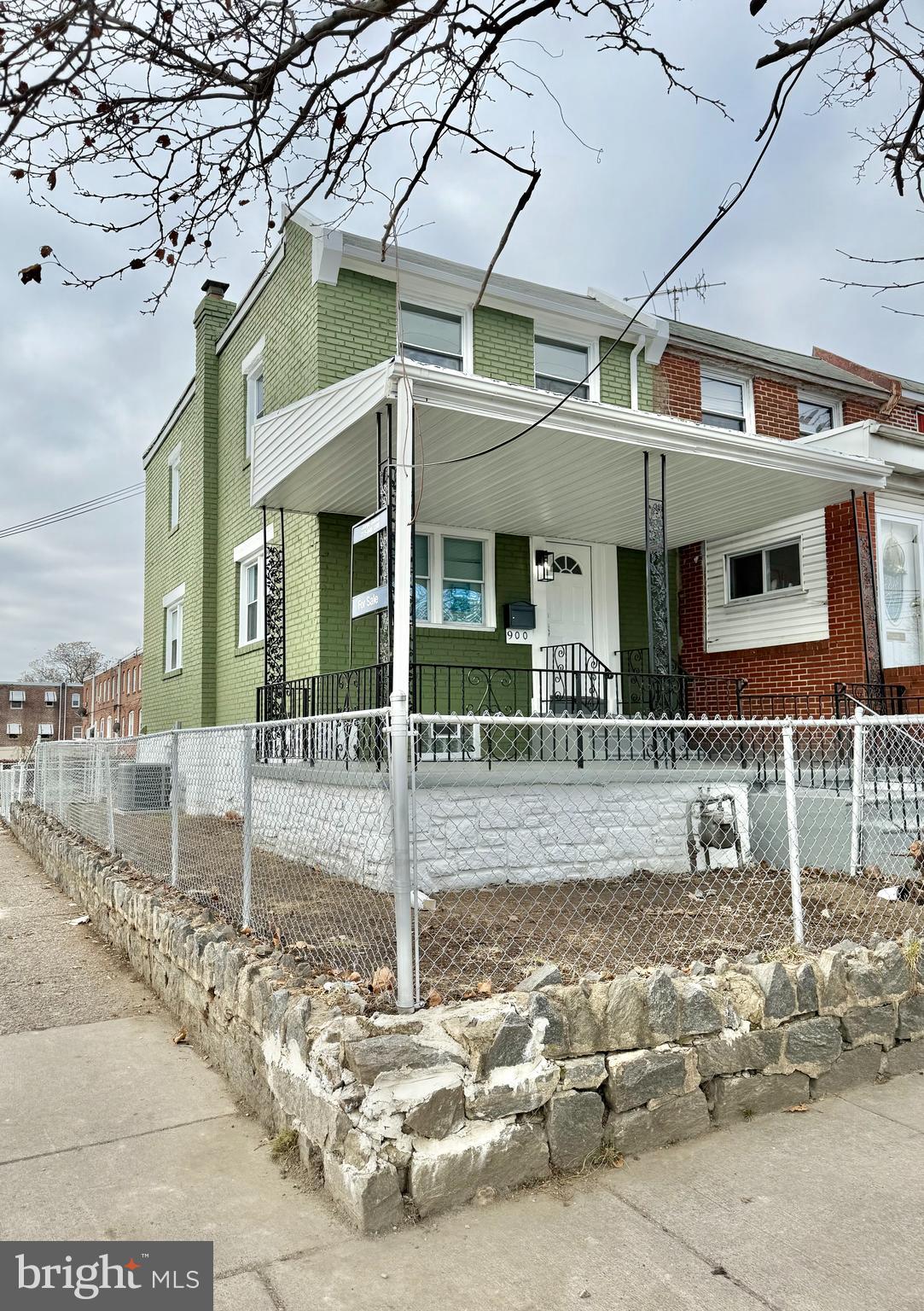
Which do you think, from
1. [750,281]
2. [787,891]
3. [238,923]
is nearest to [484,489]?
[750,281]

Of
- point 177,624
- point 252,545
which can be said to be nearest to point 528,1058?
point 252,545

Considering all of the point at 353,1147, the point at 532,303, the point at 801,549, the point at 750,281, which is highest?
the point at 532,303

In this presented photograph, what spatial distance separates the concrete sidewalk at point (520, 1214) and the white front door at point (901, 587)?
735cm

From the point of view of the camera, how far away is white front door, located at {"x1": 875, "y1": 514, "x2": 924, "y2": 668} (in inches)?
411

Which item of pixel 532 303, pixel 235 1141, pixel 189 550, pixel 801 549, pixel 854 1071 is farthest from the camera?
pixel 189 550

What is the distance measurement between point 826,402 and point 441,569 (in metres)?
7.09

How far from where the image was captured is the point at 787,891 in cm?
675

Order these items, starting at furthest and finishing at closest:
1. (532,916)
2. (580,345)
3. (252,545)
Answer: (252,545), (580,345), (532,916)

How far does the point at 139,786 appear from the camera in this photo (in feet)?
32.7

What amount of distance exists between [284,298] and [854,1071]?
10448 mm

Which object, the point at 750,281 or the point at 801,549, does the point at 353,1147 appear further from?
the point at 801,549

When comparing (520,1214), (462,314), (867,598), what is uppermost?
(462,314)

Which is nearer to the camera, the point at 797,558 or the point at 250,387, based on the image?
the point at 797,558

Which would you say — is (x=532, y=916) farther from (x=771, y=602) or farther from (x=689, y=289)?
(x=689, y=289)
